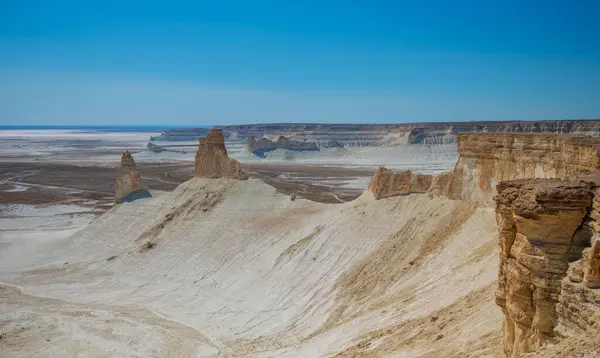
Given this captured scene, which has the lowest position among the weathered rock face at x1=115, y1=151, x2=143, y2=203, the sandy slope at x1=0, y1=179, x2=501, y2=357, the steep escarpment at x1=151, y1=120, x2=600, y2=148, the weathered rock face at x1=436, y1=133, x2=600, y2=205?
the sandy slope at x1=0, y1=179, x2=501, y2=357

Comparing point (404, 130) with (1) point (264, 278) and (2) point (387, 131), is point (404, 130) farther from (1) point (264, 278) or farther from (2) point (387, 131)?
(1) point (264, 278)

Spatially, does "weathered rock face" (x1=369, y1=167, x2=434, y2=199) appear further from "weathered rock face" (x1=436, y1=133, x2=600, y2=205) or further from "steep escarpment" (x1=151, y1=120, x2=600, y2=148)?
"steep escarpment" (x1=151, y1=120, x2=600, y2=148)

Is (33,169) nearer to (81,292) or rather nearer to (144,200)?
(144,200)

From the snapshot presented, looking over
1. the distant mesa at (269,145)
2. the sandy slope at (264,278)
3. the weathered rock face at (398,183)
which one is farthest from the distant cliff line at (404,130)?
the sandy slope at (264,278)

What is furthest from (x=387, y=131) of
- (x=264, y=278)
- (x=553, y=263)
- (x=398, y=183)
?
(x=553, y=263)

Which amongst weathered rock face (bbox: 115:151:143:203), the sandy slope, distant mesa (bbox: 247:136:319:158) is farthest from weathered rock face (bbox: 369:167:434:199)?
distant mesa (bbox: 247:136:319:158)

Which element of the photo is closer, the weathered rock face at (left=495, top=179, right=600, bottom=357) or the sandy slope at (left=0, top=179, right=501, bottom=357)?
the weathered rock face at (left=495, top=179, right=600, bottom=357)

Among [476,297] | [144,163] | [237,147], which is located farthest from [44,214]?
[237,147]
